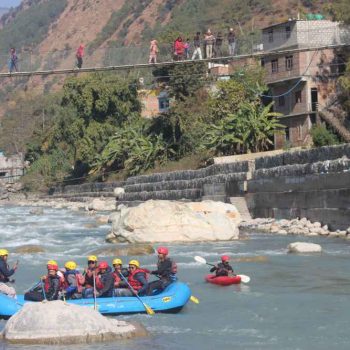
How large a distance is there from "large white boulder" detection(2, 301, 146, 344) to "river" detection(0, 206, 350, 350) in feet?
0.49

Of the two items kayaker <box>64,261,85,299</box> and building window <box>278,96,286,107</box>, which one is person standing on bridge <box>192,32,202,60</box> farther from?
kayaker <box>64,261,85,299</box>

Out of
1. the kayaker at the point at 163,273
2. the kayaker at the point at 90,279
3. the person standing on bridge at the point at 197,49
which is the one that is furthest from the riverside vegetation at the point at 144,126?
the kayaker at the point at 90,279

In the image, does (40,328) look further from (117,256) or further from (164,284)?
(117,256)

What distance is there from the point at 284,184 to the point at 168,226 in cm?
643

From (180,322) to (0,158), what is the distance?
256 ft

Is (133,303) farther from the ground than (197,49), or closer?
closer

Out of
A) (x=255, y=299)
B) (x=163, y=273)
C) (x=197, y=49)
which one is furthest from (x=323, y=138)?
(x=163, y=273)

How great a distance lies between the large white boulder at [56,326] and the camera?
11297mm

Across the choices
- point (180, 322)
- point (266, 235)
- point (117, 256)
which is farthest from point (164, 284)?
point (266, 235)

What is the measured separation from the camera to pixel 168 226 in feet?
80.3

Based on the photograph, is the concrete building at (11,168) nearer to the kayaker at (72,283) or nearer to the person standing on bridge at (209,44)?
the person standing on bridge at (209,44)

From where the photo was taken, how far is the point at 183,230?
24.4 metres

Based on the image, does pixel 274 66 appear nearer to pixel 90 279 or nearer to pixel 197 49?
pixel 197 49

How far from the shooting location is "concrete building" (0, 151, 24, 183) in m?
82.9
